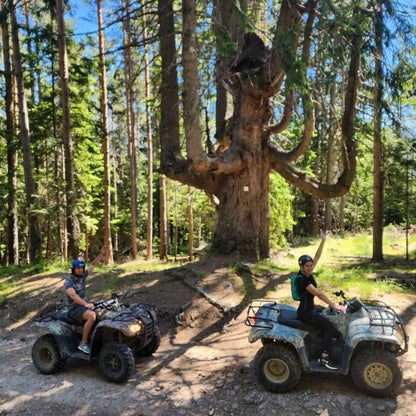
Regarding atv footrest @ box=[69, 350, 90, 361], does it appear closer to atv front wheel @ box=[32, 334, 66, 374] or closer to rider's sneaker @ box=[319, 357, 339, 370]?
atv front wheel @ box=[32, 334, 66, 374]

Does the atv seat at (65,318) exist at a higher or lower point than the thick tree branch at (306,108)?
lower

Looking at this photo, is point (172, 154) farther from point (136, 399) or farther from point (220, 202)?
point (136, 399)

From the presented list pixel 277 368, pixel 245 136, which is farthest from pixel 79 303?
pixel 245 136

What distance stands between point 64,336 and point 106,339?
704mm

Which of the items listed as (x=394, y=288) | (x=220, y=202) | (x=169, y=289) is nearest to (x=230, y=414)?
(x=169, y=289)

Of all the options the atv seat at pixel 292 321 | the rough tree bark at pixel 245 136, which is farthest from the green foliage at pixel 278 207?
the atv seat at pixel 292 321

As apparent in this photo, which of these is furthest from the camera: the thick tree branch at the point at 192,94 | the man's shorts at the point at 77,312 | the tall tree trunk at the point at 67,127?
the tall tree trunk at the point at 67,127

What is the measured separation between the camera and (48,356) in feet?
19.1

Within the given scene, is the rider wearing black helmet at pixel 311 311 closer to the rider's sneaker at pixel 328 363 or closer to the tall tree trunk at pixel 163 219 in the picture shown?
the rider's sneaker at pixel 328 363

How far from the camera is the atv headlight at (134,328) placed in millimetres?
5332

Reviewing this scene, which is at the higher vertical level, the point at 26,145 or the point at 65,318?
the point at 26,145

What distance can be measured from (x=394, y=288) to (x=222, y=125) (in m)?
7.09

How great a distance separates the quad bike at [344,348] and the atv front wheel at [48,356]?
127 inches

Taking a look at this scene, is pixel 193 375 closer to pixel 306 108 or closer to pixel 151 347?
pixel 151 347
